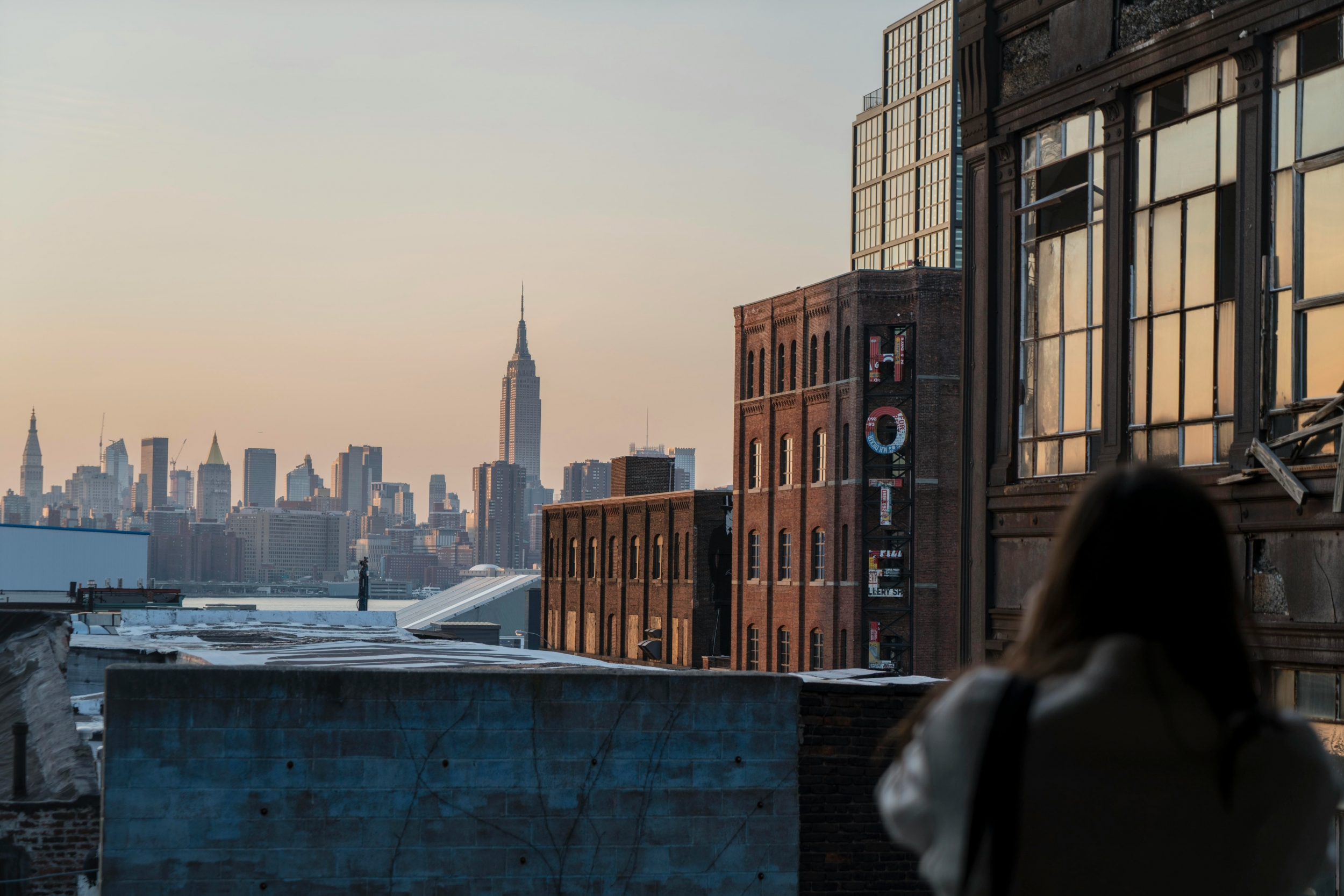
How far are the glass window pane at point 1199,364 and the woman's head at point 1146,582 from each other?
11.8m

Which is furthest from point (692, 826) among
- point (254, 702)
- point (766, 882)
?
point (254, 702)

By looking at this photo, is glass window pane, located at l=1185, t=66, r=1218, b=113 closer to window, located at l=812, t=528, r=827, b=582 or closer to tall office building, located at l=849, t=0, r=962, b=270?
window, located at l=812, t=528, r=827, b=582

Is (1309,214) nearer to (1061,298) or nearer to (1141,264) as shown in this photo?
(1141,264)

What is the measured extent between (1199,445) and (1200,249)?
184 cm

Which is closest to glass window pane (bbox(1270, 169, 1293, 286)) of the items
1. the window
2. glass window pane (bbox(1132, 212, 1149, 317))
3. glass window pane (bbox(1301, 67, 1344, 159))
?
glass window pane (bbox(1301, 67, 1344, 159))

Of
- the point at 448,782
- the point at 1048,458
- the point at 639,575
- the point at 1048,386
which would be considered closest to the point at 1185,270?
the point at 1048,386

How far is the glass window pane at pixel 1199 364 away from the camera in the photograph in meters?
13.4

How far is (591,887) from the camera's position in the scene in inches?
526

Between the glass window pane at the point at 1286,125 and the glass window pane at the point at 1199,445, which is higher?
the glass window pane at the point at 1286,125

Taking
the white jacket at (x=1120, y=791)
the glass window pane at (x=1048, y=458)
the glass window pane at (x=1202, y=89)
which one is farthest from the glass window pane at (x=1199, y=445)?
the white jacket at (x=1120, y=791)

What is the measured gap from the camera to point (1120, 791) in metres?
2.27

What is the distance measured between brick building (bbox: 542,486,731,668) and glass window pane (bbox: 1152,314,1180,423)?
47701 millimetres

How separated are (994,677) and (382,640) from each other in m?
30.9

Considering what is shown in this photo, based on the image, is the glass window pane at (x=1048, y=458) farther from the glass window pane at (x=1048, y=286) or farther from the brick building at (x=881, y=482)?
the brick building at (x=881, y=482)
